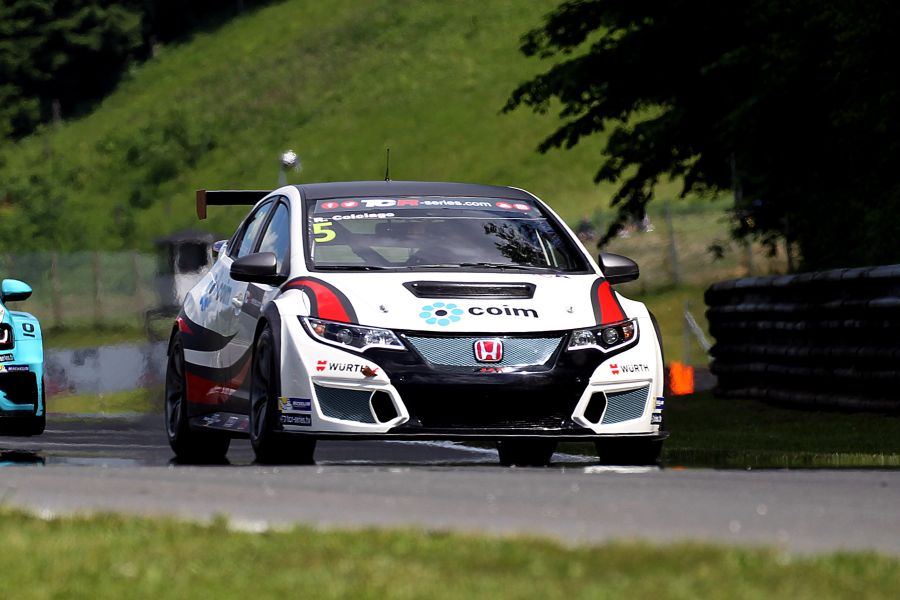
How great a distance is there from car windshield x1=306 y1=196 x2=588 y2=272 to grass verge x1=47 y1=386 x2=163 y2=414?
1227 cm

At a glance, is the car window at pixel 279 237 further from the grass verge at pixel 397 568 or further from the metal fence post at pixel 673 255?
the metal fence post at pixel 673 255

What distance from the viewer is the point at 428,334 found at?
10414 millimetres

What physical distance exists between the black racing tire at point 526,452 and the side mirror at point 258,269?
71.7 inches

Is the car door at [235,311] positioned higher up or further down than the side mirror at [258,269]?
further down

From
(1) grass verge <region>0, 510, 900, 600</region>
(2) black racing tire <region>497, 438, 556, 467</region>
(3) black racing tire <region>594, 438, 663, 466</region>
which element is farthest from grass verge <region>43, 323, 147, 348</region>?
(1) grass verge <region>0, 510, 900, 600</region>

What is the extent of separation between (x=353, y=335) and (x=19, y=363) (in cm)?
565

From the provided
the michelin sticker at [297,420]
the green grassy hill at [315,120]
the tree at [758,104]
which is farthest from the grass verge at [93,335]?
the green grassy hill at [315,120]

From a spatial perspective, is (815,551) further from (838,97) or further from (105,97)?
(105,97)

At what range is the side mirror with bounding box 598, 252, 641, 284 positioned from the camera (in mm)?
11578

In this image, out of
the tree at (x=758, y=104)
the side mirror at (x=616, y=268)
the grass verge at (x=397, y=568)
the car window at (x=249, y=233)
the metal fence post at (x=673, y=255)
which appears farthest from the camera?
the metal fence post at (x=673, y=255)

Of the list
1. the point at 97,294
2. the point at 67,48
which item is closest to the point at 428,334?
the point at 97,294

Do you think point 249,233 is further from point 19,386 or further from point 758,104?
point 758,104

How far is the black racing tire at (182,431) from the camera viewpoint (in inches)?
496

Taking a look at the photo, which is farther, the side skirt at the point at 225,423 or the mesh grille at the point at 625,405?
the side skirt at the point at 225,423
